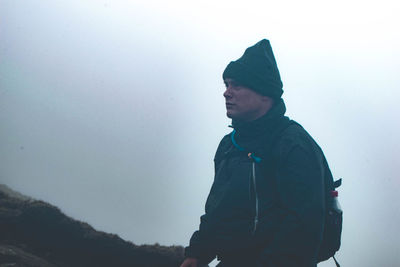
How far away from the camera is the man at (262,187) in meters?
1.53

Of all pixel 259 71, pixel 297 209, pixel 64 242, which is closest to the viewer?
pixel 297 209

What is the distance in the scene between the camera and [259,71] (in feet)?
6.64

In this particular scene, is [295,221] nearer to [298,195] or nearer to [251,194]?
[298,195]

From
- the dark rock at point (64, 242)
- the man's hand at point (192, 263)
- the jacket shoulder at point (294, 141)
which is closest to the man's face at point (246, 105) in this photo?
the jacket shoulder at point (294, 141)

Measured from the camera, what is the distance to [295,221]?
60.6 inches

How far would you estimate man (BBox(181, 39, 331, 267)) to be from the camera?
1.53 m

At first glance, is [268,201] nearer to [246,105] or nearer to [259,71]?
[246,105]

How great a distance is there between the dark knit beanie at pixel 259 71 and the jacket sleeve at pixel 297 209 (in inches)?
18.9

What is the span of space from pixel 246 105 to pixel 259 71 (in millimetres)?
219

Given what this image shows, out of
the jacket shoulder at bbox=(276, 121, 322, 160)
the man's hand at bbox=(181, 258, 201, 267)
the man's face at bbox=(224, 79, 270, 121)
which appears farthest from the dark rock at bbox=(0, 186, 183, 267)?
the jacket shoulder at bbox=(276, 121, 322, 160)

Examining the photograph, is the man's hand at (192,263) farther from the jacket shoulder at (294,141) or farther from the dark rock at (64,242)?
the dark rock at (64,242)

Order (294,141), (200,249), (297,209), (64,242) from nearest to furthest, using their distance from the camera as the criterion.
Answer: (297,209) → (294,141) → (200,249) → (64,242)

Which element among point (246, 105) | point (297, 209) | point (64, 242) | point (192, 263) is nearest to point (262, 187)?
point (297, 209)

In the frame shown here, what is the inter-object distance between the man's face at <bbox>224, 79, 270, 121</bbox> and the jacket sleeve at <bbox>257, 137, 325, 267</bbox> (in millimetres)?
407
